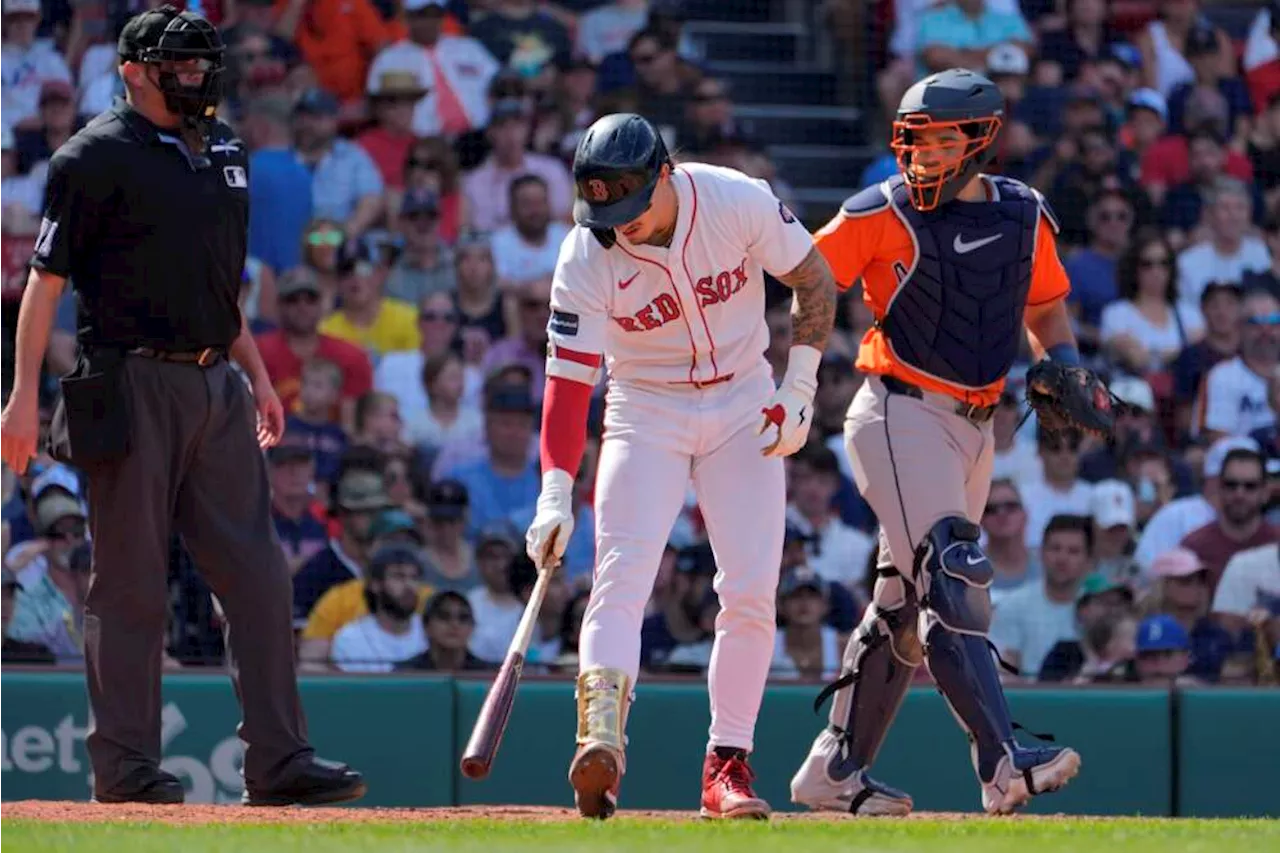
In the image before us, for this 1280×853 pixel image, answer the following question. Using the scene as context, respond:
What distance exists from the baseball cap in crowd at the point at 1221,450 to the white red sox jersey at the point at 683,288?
15.1 ft

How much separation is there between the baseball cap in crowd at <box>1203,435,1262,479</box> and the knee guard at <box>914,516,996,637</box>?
4.19 metres

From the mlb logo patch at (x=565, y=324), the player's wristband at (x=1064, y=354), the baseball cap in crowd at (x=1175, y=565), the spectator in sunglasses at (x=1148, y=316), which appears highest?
the mlb logo patch at (x=565, y=324)

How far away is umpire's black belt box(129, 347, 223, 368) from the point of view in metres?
6.07

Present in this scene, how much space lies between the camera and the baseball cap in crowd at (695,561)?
30.5 ft

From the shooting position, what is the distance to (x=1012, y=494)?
9.79 m

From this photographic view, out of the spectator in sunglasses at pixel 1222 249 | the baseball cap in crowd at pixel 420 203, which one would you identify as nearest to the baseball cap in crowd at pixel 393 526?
the baseball cap in crowd at pixel 420 203

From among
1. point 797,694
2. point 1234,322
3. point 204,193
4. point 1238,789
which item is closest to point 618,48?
point 1234,322

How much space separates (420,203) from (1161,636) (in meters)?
3.80

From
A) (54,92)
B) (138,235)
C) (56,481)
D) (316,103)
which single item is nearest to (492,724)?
(138,235)

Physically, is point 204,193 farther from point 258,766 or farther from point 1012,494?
point 1012,494

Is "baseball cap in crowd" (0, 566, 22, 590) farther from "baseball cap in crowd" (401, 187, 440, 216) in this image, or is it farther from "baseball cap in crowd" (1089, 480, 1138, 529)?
"baseball cap in crowd" (1089, 480, 1138, 529)

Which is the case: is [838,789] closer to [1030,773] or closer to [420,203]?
[1030,773]

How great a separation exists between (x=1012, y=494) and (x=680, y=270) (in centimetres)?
429

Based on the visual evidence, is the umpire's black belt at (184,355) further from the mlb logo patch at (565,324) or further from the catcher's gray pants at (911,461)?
the catcher's gray pants at (911,461)
